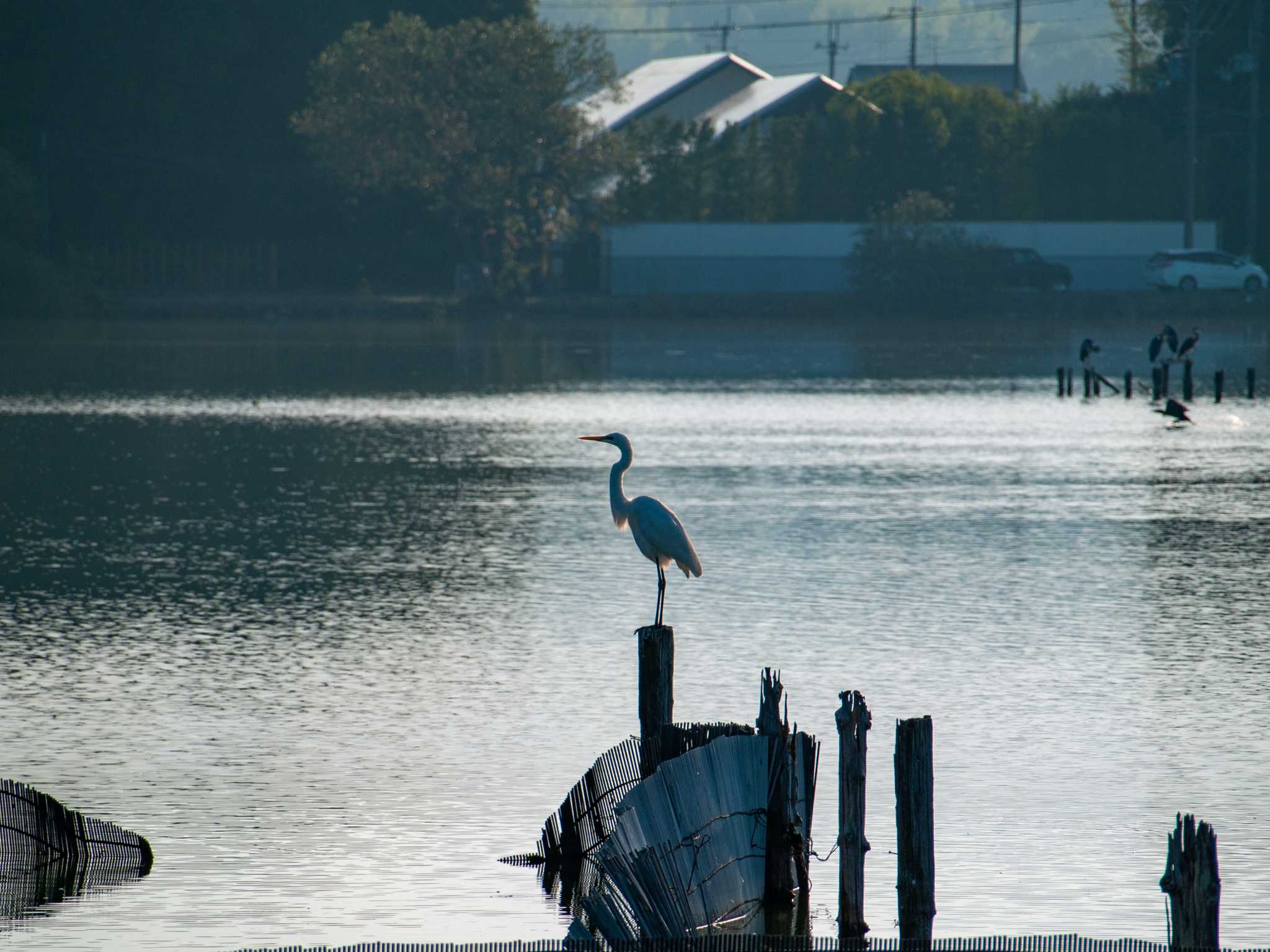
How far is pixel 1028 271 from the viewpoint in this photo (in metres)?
77.8

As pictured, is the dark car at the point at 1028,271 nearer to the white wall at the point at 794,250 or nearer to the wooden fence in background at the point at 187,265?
the white wall at the point at 794,250

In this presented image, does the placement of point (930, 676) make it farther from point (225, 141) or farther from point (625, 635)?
point (225, 141)

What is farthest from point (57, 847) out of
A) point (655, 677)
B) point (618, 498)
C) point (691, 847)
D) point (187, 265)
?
point (187, 265)

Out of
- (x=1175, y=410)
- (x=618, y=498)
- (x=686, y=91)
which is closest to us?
(x=618, y=498)

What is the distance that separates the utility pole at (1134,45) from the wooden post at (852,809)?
8021 centimetres

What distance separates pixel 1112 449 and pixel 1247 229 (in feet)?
172

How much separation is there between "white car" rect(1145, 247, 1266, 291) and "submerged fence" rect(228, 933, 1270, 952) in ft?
228

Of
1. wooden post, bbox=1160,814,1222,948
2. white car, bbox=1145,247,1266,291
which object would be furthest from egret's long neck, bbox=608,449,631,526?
white car, bbox=1145,247,1266,291

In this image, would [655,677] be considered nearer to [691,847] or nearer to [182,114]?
[691,847]

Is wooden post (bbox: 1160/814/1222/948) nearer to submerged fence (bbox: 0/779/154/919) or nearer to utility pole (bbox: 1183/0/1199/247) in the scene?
submerged fence (bbox: 0/779/154/919)

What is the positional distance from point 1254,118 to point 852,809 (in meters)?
74.3

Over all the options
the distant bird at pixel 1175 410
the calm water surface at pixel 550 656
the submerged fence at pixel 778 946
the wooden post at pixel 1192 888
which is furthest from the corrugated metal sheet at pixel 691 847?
the distant bird at pixel 1175 410

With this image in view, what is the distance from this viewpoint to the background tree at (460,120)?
73.2 meters

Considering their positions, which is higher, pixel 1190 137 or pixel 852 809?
pixel 1190 137
